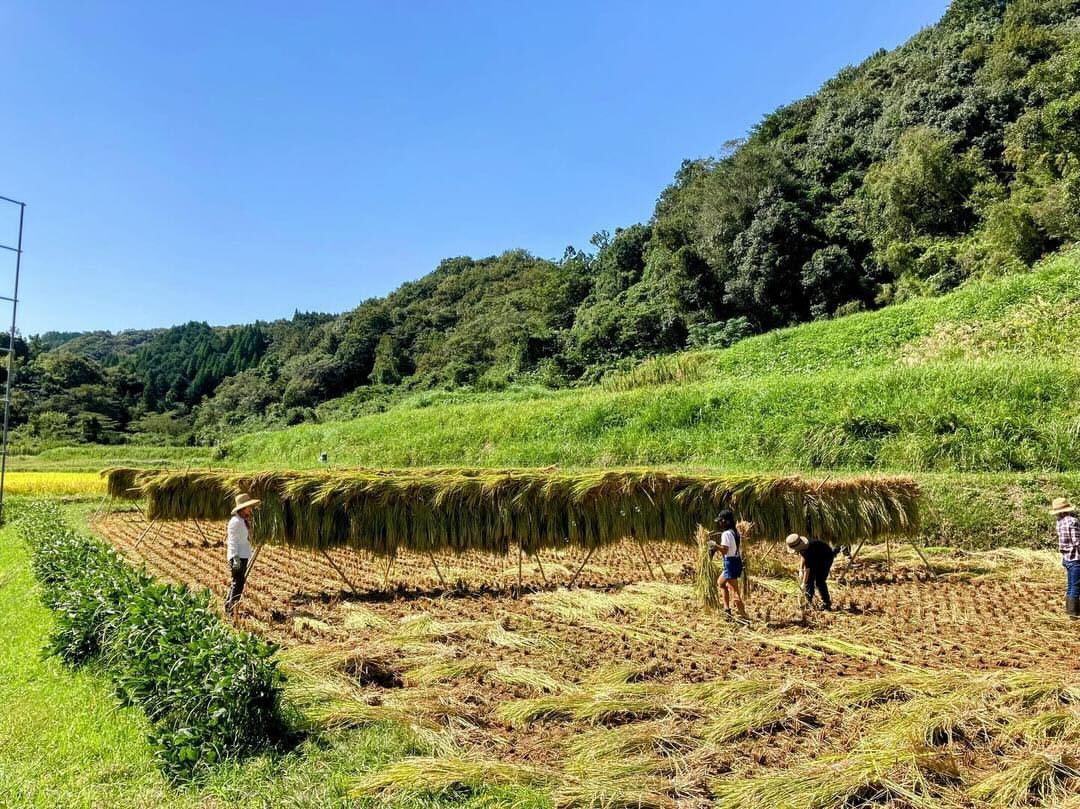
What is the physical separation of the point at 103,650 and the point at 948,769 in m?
6.87

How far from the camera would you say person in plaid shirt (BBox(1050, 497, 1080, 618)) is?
27.2ft

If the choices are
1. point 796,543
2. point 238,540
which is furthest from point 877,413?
point 238,540

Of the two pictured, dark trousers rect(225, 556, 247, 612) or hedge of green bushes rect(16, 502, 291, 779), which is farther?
dark trousers rect(225, 556, 247, 612)

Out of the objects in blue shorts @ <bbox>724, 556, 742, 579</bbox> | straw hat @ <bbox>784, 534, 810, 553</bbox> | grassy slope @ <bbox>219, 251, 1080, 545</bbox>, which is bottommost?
blue shorts @ <bbox>724, 556, 742, 579</bbox>

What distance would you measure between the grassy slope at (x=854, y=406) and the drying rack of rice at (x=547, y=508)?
5.91 m

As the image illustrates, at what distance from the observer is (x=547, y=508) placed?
11047 mm

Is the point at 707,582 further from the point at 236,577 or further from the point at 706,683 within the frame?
the point at 236,577

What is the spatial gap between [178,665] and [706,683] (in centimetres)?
399

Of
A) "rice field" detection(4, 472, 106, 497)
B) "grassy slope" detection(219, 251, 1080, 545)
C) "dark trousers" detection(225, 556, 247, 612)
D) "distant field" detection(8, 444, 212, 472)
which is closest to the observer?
"dark trousers" detection(225, 556, 247, 612)

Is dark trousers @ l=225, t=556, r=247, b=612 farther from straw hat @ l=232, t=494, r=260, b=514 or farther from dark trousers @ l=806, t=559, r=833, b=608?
dark trousers @ l=806, t=559, r=833, b=608

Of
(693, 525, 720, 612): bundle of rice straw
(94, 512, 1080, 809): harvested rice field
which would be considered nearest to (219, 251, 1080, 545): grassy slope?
(94, 512, 1080, 809): harvested rice field

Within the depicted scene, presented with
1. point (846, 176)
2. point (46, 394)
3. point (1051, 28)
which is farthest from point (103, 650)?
point (46, 394)

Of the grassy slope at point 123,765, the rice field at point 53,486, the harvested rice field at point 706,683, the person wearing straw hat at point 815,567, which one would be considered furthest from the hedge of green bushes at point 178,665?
the rice field at point 53,486

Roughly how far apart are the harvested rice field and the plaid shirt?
0.79m
